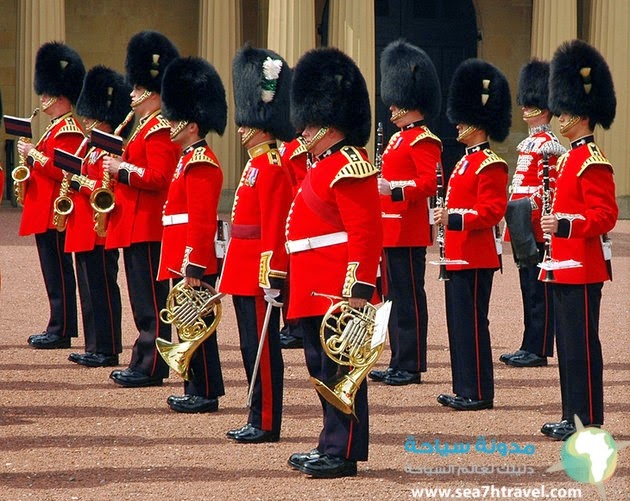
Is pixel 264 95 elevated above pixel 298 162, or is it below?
above

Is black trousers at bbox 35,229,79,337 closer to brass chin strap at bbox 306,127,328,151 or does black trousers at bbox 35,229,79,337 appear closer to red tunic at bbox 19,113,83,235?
red tunic at bbox 19,113,83,235

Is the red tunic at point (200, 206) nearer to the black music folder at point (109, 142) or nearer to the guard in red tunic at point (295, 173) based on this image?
the black music folder at point (109, 142)

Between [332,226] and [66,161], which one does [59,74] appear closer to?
[66,161]

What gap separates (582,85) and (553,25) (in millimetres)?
12841

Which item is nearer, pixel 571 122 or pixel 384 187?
pixel 571 122

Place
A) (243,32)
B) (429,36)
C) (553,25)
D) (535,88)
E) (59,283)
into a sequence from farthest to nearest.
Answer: (243,32) → (429,36) → (553,25) → (59,283) → (535,88)

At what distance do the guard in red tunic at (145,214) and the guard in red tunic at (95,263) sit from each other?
0.45 metres

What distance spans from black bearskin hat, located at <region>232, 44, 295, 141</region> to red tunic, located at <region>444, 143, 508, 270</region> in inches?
41.2

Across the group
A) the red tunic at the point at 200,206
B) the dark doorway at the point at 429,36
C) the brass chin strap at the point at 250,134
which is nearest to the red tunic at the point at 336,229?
the brass chin strap at the point at 250,134

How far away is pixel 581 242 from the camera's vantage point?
20.4 feet

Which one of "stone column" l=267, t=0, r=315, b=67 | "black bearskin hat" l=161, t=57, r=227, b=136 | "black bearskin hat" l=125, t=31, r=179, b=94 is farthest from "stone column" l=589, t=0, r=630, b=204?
"black bearskin hat" l=161, t=57, r=227, b=136

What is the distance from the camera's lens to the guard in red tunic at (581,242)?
613 centimetres

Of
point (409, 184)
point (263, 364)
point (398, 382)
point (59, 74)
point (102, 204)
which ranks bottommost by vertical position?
point (398, 382)

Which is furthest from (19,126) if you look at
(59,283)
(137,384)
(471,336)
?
(471,336)
